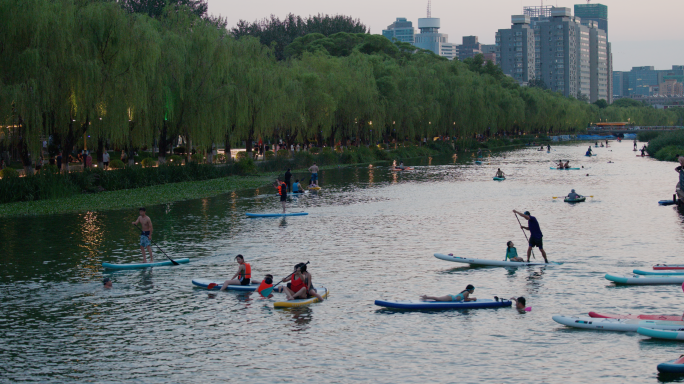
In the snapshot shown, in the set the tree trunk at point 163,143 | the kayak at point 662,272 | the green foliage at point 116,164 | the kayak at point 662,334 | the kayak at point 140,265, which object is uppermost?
the tree trunk at point 163,143

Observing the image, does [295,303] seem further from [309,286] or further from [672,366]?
[672,366]

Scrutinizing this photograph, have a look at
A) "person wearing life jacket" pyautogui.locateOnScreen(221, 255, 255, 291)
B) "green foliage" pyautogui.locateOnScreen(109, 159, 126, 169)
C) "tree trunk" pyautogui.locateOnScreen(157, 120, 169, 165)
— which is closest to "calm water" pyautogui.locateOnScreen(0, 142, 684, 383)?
"person wearing life jacket" pyautogui.locateOnScreen(221, 255, 255, 291)

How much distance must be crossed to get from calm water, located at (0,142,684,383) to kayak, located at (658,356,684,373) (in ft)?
0.73

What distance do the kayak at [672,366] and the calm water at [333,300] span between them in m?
0.22

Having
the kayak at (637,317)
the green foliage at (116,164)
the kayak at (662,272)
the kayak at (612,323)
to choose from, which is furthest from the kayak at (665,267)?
the green foliage at (116,164)

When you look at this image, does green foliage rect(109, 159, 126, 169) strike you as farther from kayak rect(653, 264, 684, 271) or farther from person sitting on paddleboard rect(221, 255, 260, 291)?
kayak rect(653, 264, 684, 271)

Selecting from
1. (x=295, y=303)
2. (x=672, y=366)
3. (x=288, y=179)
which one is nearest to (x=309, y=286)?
(x=295, y=303)

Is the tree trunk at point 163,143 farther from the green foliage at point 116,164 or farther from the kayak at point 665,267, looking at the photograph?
the kayak at point 665,267

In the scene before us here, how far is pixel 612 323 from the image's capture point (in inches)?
569

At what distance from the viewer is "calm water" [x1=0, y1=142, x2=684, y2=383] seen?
12.6m

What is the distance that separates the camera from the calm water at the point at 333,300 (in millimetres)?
12648

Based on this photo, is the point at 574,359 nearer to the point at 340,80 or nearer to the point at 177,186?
the point at 177,186

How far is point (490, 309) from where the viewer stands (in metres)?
16.3

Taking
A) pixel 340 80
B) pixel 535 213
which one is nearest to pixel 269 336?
pixel 535 213
